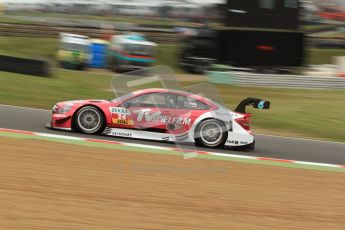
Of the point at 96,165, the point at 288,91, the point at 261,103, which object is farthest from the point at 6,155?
the point at 288,91

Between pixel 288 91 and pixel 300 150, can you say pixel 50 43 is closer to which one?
pixel 288 91

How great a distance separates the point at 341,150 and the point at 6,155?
701 cm

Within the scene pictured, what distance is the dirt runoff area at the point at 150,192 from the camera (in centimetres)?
534

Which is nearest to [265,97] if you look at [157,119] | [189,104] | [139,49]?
[139,49]

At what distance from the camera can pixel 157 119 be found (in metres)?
9.97

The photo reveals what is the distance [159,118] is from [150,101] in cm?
33

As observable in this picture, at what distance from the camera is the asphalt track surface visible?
10109 millimetres

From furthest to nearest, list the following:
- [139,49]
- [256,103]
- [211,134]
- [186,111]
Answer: [139,49], [211,134], [186,111], [256,103]

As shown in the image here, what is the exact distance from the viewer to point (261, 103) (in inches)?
381

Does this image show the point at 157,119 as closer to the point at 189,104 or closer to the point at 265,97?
the point at 189,104

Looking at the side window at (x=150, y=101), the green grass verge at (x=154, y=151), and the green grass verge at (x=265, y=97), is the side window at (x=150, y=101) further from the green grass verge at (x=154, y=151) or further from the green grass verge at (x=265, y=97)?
the green grass verge at (x=265, y=97)

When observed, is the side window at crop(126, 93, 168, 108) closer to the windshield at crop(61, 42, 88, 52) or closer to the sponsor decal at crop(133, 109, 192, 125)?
the sponsor decal at crop(133, 109, 192, 125)

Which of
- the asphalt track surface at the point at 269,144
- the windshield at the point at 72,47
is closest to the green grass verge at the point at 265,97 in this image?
the asphalt track surface at the point at 269,144

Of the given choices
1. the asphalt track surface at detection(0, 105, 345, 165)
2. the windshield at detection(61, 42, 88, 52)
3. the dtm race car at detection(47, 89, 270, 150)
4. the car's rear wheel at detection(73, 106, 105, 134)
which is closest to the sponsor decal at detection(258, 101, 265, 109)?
the dtm race car at detection(47, 89, 270, 150)
